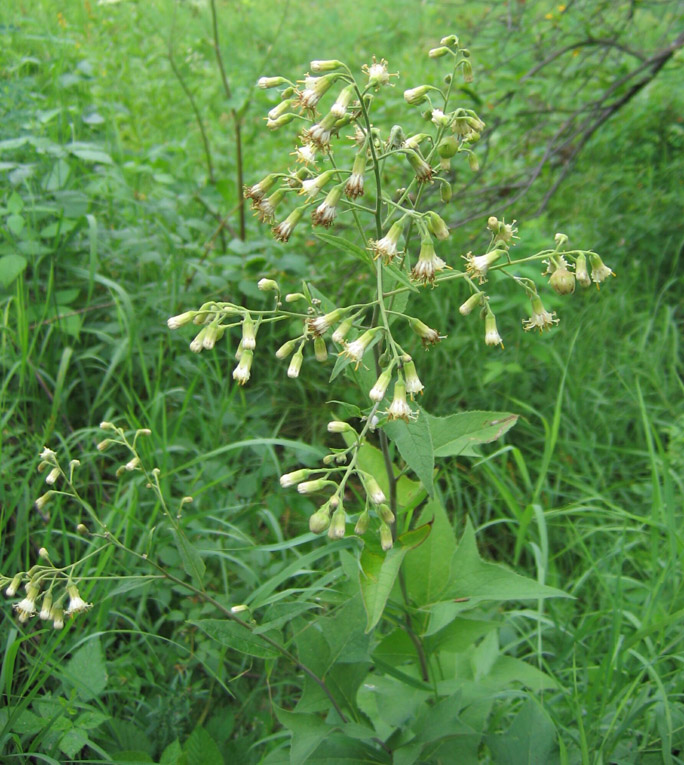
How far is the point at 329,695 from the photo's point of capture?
172cm

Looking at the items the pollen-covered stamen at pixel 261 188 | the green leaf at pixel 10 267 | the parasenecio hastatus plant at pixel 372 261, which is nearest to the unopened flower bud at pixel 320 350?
the parasenecio hastatus plant at pixel 372 261

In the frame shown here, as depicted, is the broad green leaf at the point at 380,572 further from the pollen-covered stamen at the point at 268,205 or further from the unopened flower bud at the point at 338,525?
the pollen-covered stamen at the point at 268,205

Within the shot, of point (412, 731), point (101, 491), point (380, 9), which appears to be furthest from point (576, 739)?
point (380, 9)

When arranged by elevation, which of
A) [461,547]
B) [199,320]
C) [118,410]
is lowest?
[118,410]

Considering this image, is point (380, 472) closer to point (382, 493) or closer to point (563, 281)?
point (382, 493)

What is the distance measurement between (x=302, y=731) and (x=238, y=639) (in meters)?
0.26

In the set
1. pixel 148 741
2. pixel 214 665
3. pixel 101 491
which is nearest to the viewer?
pixel 148 741

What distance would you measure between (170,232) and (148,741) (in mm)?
2331

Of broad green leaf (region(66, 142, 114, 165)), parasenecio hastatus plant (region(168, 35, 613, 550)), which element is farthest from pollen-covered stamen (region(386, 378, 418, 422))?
broad green leaf (region(66, 142, 114, 165))

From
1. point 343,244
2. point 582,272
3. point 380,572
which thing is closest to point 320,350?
point 343,244

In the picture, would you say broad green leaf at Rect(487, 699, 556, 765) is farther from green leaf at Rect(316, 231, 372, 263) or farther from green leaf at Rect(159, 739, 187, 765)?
green leaf at Rect(316, 231, 372, 263)

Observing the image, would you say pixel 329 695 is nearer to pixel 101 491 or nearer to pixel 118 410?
pixel 101 491

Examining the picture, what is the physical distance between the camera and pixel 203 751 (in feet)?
5.97

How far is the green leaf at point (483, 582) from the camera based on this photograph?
1528 millimetres
